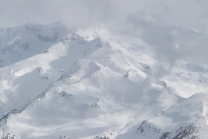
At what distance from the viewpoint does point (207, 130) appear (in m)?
198

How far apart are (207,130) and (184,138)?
1378 centimetres

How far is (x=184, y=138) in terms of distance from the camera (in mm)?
195875

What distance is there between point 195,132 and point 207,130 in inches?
256

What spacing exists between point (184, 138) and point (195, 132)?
26.1 ft

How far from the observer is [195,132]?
19912 cm
